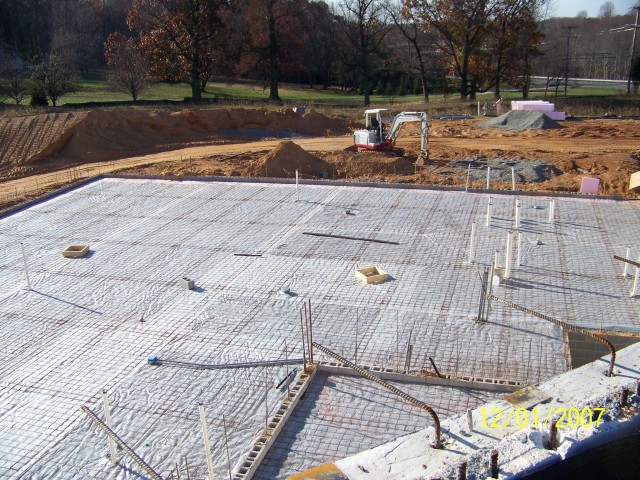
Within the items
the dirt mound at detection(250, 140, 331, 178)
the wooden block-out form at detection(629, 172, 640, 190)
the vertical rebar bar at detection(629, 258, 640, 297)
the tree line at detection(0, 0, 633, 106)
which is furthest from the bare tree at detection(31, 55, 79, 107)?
the vertical rebar bar at detection(629, 258, 640, 297)

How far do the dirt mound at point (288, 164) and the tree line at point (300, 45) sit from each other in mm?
17542

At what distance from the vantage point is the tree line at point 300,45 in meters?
33.6

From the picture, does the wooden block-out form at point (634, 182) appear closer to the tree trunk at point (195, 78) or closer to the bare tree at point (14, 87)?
the tree trunk at point (195, 78)

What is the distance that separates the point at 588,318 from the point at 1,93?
3046cm

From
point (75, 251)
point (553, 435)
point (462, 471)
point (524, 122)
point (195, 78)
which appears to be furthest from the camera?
point (195, 78)

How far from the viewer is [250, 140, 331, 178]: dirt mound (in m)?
17.4

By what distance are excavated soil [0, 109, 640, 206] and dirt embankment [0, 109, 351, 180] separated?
4 centimetres

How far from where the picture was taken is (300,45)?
133 ft

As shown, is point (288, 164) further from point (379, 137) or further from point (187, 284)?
point (187, 284)
